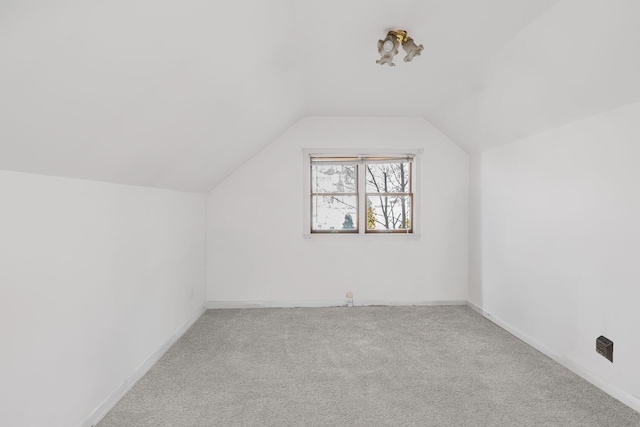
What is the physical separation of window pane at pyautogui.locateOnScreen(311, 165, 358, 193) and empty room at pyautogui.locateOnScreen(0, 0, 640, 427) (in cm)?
19

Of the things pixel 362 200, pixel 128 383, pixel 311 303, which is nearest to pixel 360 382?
pixel 128 383

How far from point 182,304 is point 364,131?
9.52ft

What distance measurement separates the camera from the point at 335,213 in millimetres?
4938

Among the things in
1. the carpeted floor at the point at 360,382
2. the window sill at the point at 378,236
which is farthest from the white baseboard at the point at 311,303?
the window sill at the point at 378,236

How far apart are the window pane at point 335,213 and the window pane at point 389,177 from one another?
33 centimetres

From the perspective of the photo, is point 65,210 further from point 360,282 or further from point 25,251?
point 360,282

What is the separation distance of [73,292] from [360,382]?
1926mm

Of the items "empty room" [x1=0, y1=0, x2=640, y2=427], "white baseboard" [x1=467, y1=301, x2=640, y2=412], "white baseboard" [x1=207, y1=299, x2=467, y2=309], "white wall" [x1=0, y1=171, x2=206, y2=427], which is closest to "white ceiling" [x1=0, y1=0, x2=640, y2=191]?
"empty room" [x1=0, y1=0, x2=640, y2=427]

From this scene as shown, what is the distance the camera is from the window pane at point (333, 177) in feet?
16.2

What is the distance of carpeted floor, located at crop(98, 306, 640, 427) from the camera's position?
2.26 metres

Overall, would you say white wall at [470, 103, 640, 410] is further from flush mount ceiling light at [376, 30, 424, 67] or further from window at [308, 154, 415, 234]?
flush mount ceiling light at [376, 30, 424, 67]

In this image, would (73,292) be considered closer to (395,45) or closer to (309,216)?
(395,45)

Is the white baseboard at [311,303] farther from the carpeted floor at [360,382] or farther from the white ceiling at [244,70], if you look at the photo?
the white ceiling at [244,70]

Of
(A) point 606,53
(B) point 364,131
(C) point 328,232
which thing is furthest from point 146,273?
(A) point 606,53
